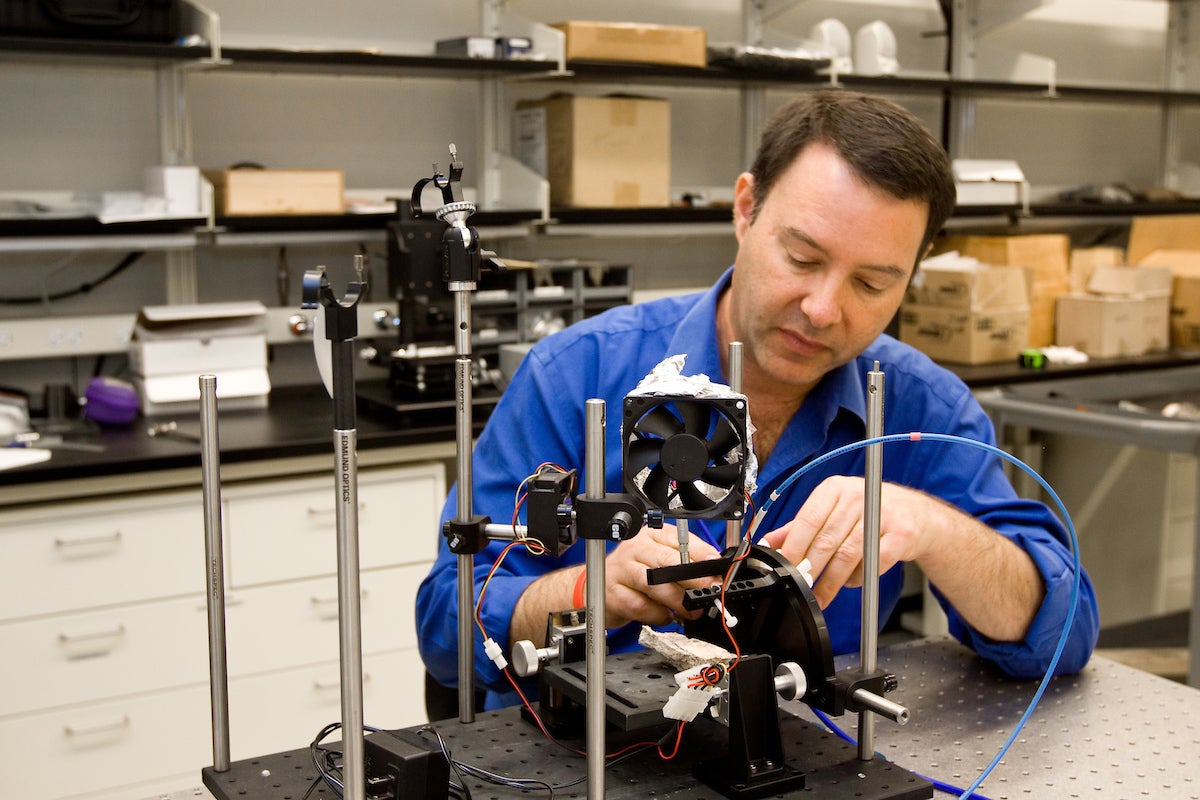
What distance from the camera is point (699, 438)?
81cm

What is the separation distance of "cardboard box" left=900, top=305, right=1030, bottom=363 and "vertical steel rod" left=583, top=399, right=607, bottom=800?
2903 mm

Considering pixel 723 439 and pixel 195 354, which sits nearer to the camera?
pixel 723 439

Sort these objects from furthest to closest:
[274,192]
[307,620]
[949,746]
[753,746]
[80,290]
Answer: [80,290] < [274,192] < [307,620] < [949,746] < [753,746]

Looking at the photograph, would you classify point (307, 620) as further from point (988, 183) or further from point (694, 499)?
point (988, 183)

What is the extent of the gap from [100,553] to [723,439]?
1.87 m

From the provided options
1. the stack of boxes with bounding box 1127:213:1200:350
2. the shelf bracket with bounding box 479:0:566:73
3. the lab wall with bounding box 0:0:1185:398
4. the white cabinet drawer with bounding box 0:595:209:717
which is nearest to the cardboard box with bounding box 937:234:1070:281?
the stack of boxes with bounding box 1127:213:1200:350

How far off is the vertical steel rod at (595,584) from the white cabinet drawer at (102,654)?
1627 mm

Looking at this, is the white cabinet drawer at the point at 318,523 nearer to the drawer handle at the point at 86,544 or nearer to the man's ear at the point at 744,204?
the drawer handle at the point at 86,544

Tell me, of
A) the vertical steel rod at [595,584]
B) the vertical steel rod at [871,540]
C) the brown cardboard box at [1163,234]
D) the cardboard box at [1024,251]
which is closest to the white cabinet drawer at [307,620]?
the vertical steel rod at [871,540]

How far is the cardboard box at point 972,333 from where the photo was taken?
351 cm

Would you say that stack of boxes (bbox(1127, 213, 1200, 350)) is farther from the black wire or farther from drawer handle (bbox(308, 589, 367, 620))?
the black wire

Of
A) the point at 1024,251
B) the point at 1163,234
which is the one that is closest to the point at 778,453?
the point at 1024,251

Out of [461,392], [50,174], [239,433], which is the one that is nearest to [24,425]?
[239,433]

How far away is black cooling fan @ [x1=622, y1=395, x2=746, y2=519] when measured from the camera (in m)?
0.82
